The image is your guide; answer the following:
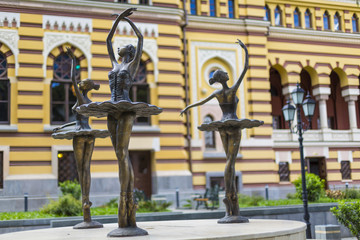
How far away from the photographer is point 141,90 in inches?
972

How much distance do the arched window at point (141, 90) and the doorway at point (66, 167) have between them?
13.3 ft

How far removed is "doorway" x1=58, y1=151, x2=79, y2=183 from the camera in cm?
2278

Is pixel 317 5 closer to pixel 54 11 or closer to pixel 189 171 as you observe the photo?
pixel 189 171

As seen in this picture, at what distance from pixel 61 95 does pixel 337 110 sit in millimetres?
20185

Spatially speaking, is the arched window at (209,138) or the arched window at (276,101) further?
the arched window at (276,101)

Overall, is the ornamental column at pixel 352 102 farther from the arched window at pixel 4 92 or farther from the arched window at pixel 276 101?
the arched window at pixel 4 92

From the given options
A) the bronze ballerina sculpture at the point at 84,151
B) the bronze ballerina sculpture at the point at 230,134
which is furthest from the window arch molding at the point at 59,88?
the bronze ballerina sculpture at the point at 230,134

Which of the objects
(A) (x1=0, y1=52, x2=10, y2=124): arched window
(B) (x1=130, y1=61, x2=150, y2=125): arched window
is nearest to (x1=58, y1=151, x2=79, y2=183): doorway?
(A) (x1=0, y1=52, x2=10, y2=124): arched window

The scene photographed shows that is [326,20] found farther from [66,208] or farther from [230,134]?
[230,134]

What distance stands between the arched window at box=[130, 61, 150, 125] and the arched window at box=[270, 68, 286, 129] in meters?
11.4

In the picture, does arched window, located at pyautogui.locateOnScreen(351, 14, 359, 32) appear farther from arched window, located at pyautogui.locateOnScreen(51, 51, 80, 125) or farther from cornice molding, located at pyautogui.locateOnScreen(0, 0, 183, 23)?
arched window, located at pyautogui.locateOnScreen(51, 51, 80, 125)

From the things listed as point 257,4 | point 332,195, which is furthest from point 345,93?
point 332,195

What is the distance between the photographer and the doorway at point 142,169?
80.0 feet

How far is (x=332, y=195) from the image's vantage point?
21172 mm
